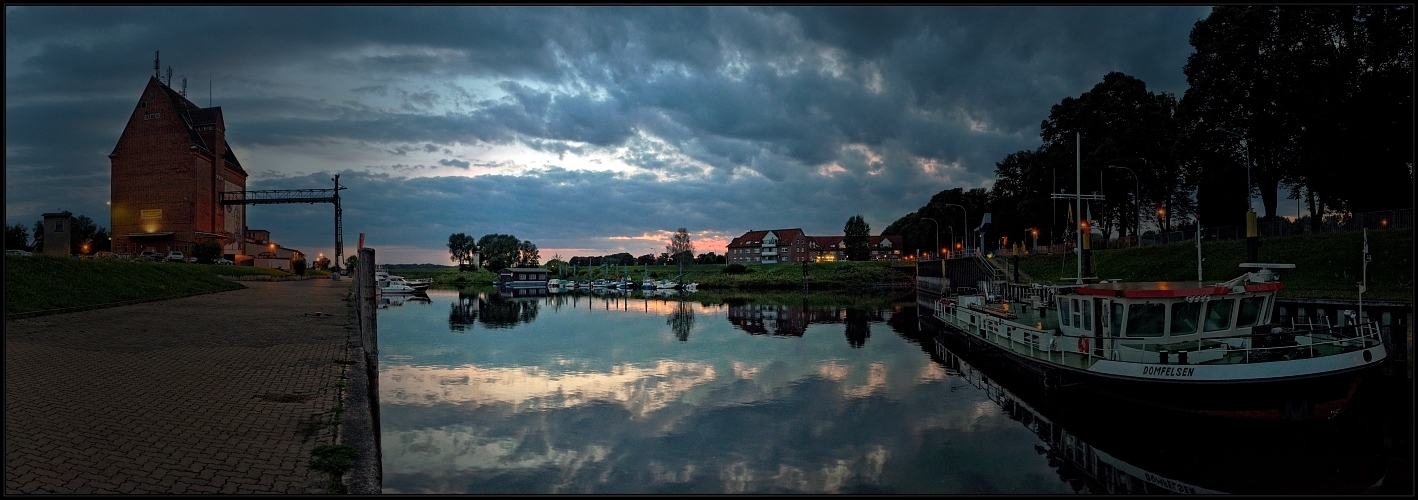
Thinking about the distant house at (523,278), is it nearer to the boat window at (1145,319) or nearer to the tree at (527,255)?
the tree at (527,255)

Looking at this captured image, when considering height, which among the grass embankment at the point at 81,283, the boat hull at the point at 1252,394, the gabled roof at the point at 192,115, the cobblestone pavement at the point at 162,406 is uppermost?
the gabled roof at the point at 192,115

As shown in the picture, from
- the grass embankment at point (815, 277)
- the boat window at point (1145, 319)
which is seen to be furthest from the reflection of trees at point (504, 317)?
the grass embankment at point (815, 277)

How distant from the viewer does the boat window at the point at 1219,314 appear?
58.6ft

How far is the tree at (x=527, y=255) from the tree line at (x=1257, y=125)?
138 metres

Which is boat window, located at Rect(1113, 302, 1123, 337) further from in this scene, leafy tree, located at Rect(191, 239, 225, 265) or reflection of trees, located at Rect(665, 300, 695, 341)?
leafy tree, located at Rect(191, 239, 225, 265)

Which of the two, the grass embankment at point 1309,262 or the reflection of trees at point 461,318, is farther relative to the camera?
the reflection of trees at point 461,318

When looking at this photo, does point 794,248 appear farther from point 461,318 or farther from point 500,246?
point 461,318

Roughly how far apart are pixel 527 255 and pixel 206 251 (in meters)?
121

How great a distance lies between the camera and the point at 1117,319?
1811cm

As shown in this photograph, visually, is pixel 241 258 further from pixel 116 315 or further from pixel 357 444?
pixel 357 444

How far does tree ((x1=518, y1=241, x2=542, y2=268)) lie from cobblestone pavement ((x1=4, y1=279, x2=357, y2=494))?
509ft

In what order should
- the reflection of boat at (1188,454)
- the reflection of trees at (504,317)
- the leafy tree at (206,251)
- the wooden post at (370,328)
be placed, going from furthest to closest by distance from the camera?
the leafy tree at (206,251) < the reflection of trees at (504,317) < the wooden post at (370,328) < the reflection of boat at (1188,454)

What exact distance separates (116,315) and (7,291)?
399cm

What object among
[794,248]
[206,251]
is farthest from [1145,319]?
[794,248]
